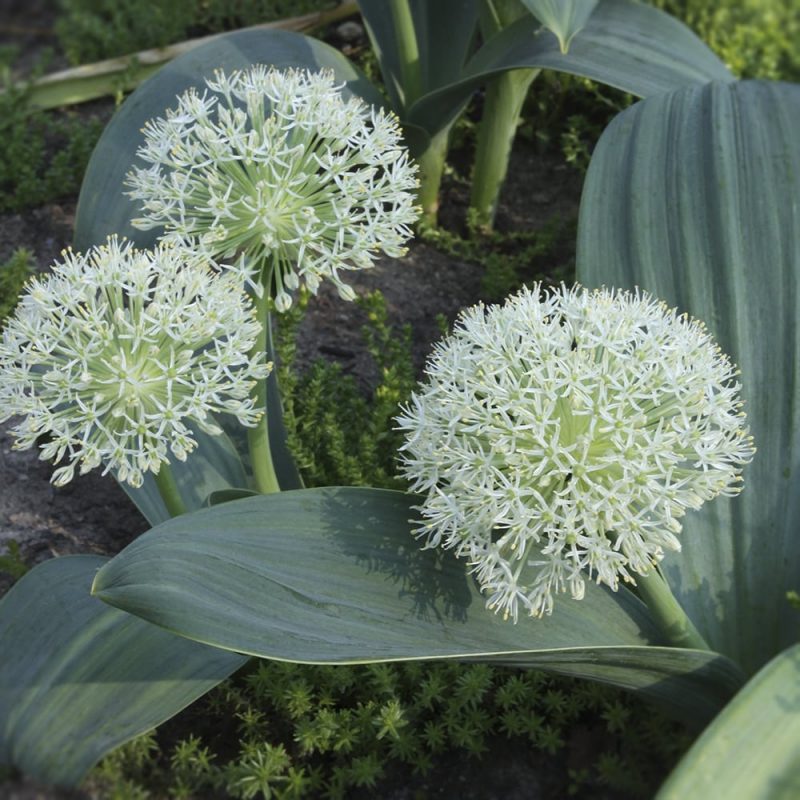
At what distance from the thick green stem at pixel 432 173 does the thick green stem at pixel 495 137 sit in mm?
117

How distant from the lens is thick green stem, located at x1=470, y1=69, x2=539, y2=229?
9.86 ft

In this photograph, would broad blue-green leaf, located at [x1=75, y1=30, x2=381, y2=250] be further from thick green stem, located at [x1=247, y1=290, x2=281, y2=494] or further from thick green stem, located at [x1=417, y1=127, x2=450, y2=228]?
thick green stem, located at [x1=247, y1=290, x2=281, y2=494]

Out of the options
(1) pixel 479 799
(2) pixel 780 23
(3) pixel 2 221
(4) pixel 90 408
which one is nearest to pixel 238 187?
(4) pixel 90 408

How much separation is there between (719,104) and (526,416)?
1.23 meters

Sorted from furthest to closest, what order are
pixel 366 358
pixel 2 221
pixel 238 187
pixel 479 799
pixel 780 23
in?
pixel 780 23
pixel 2 221
pixel 366 358
pixel 479 799
pixel 238 187

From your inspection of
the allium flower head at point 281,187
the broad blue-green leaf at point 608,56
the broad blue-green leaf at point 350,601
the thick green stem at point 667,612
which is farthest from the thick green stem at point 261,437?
the broad blue-green leaf at point 608,56

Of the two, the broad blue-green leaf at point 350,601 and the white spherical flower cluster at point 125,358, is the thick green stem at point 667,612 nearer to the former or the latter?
the broad blue-green leaf at point 350,601

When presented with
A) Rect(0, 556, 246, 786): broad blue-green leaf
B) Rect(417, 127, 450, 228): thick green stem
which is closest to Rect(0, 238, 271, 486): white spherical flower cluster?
Rect(0, 556, 246, 786): broad blue-green leaf

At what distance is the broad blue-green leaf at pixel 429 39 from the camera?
3.02 metres

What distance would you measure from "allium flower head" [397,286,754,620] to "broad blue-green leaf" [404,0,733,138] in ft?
3.88

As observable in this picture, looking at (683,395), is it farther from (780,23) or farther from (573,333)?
(780,23)

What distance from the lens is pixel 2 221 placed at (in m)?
3.21

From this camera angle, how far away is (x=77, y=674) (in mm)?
1805

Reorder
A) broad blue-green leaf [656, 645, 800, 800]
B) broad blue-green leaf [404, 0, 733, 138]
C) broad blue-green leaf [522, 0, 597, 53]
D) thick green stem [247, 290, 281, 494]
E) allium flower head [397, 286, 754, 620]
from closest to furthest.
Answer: broad blue-green leaf [656, 645, 800, 800]
allium flower head [397, 286, 754, 620]
thick green stem [247, 290, 281, 494]
broad blue-green leaf [522, 0, 597, 53]
broad blue-green leaf [404, 0, 733, 138]
